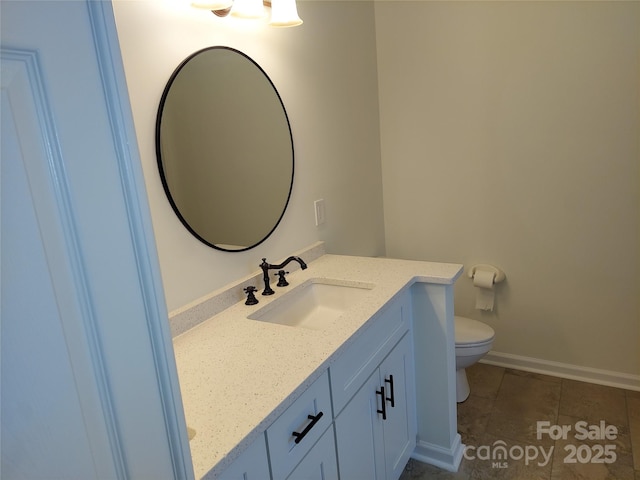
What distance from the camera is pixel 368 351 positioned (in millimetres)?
1461

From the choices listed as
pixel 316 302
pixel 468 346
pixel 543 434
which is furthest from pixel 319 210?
pixel 543 434

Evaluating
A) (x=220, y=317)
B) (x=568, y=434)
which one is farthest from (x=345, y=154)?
(x=568, y=434)

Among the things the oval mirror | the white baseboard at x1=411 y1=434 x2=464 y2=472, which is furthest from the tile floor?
the oval mirror

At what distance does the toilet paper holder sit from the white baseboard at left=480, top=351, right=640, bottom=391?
0.51m

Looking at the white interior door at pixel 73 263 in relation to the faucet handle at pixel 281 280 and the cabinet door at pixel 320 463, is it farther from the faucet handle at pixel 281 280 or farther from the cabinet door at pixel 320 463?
the faucet handle at pixel 281 280

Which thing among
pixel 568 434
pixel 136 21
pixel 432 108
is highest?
pixel 136 21

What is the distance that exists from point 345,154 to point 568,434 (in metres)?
1.77

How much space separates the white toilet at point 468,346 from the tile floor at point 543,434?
0.11 m

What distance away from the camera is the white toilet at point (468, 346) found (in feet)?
7.37

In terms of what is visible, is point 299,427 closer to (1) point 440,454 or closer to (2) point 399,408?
(2) point 399,408

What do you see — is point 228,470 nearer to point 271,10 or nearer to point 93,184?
point 93,184

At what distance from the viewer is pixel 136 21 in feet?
4.20

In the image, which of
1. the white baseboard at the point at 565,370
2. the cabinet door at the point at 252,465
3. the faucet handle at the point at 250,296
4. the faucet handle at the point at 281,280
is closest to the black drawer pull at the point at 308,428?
the cabinet door at the point at 252,465

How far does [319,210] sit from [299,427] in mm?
1236
